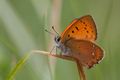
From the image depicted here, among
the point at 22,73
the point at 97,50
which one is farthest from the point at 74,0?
the point at 22,73

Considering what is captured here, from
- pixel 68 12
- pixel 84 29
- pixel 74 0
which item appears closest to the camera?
pixel 84 29

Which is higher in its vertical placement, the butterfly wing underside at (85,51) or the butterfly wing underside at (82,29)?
the butterfly wing underside at (82,29)

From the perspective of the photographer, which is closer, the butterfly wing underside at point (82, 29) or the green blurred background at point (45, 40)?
the green blurred background at point (45, 40)

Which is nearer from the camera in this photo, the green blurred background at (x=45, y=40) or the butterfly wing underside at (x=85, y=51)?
the green blurred background at (x=45, y=40)

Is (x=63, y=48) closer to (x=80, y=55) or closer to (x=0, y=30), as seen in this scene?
(x=80, y=55)

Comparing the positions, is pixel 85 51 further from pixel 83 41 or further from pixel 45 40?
pixel 45 40
